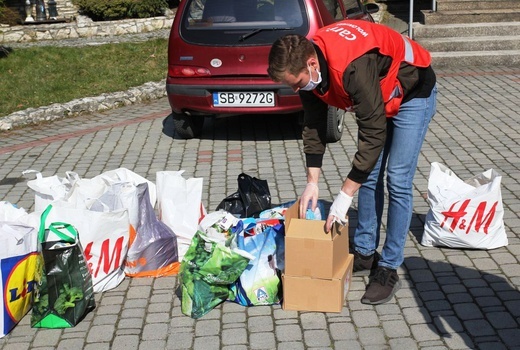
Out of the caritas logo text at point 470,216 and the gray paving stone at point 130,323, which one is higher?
the gray paving stone at point 130,323

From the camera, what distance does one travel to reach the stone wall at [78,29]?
15.9 metres

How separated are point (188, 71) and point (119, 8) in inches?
368

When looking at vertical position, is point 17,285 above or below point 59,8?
above

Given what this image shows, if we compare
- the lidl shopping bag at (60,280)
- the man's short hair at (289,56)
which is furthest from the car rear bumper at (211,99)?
the man's short hair at (289,56)

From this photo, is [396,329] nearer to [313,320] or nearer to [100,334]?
[313,320]

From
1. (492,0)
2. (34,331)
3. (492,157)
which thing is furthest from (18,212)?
(492,0)

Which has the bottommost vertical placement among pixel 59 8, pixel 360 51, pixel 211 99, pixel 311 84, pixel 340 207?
pixel 59 8

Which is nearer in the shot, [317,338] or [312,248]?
[317,338]

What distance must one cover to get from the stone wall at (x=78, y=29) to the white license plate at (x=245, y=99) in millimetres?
8891

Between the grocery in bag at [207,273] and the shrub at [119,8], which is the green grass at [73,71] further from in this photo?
the grocery in bag at [207,273]

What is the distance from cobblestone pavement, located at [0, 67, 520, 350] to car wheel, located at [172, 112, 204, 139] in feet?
0.34

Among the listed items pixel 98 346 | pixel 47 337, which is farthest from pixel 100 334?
pixel 47 337

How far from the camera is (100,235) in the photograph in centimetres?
476

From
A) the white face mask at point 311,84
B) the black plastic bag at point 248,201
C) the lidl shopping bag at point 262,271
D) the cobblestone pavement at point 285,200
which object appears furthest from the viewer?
the black plastic bag at point 248,201
